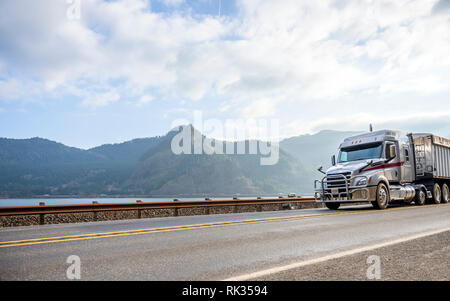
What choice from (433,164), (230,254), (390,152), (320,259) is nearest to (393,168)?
(390,152)

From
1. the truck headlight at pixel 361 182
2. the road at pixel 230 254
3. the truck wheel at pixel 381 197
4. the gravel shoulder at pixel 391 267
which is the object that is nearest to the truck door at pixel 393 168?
the truck wheel at pixel 381 197

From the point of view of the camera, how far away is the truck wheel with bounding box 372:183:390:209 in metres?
15.1

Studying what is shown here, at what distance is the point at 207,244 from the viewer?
6336mm

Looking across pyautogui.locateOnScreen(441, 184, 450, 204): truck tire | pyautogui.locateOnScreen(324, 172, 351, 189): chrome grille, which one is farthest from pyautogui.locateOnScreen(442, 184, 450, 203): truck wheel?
pyautogui.locateOnScreen(324, 172, 351, 189): chrome grille

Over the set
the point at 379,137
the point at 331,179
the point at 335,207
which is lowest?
the point at 335,207

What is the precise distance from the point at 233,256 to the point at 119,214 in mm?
9766

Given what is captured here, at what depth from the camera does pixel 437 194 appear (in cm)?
2006

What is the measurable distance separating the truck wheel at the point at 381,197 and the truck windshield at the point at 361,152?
4.57 ft

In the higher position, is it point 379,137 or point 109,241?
point 379,137

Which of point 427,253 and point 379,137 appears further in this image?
point 379,137

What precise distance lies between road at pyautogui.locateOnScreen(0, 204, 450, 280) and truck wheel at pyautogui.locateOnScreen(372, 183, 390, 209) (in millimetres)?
7052
